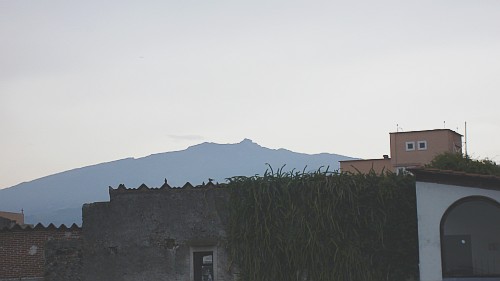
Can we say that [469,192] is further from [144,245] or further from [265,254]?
[144,245]

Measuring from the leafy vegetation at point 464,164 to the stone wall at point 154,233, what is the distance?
11635mm

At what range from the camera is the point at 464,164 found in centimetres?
2800

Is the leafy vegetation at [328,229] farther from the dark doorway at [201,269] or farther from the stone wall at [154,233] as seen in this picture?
the dark doorway at [201,269]

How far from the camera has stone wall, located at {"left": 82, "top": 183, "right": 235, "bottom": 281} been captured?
17641 mm

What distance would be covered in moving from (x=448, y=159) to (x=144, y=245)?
56.9 feet

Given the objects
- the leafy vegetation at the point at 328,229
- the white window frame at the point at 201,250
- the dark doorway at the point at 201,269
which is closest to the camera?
the leafy vegetation at the point at 328,229

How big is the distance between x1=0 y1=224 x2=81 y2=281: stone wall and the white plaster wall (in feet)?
35.4

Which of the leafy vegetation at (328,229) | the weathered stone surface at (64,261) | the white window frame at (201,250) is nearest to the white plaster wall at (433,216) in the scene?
the leafy vegetation at (328,229)

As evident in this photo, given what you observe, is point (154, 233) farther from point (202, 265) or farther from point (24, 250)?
point (24, 250)

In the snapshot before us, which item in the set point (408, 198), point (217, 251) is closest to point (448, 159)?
point (408, 198)

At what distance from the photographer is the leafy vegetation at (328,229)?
55.3 feet

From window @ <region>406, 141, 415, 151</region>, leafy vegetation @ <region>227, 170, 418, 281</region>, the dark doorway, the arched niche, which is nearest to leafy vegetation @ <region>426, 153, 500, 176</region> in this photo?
the arched niche

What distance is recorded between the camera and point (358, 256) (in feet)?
55.5

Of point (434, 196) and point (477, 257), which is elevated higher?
point (434, 196)
